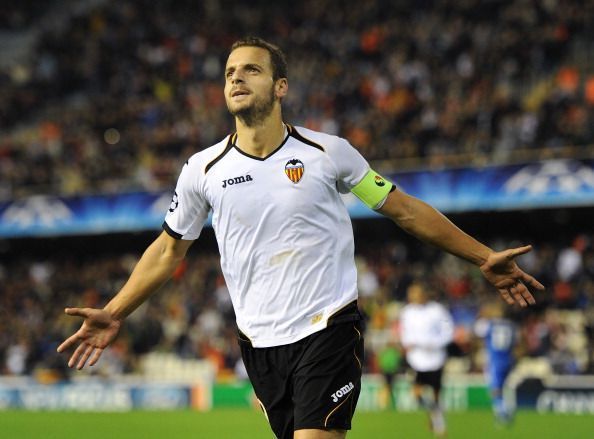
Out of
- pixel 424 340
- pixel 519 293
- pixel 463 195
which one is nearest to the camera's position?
pixel 519 293

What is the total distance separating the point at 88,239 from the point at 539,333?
1418cm

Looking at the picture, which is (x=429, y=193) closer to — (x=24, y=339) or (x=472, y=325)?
(x=472, y=325)

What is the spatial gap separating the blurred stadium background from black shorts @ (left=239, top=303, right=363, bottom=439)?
12.0m

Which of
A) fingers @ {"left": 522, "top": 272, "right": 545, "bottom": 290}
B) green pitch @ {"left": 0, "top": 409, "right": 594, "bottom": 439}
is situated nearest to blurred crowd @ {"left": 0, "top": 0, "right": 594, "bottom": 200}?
green pitch @ {"left": 0, "top": 409, "right": 594, "bottom": 439}

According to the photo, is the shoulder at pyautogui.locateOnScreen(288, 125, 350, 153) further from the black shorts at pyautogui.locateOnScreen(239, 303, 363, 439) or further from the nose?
the black shorts at pyautogui.locateOnScreen(239, 303, 363, 439)

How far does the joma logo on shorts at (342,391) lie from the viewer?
19.2 feet

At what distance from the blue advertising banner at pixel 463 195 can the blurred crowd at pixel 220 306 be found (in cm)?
109

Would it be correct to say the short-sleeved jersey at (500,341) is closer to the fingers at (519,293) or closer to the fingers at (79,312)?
the fingers at (519,293)

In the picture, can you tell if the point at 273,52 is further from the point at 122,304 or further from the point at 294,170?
the point at 122,304

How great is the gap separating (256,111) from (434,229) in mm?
1090

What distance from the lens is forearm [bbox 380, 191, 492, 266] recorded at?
6.00 metres

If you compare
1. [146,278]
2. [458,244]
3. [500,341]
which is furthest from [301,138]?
[500,341]

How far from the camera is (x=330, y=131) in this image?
25984mm

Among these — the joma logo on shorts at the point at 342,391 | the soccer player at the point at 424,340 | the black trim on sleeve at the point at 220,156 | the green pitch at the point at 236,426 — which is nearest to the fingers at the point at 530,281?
the joma logo on shorts at the point at 342,391
